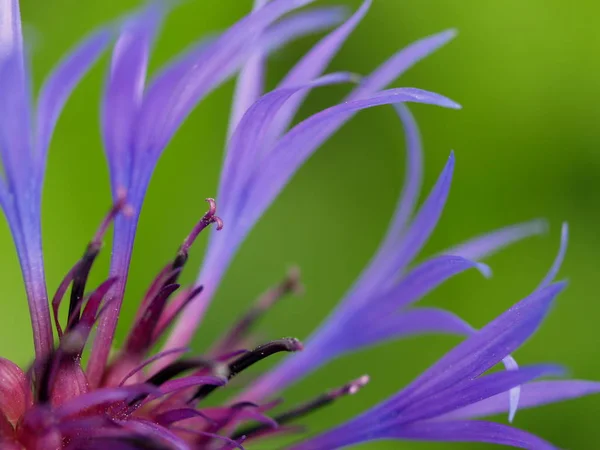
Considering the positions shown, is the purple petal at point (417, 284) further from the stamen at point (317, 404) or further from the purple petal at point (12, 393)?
the purple petal at point (12, 393)

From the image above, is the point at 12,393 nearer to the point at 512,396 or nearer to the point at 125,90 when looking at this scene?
the point at 125,90

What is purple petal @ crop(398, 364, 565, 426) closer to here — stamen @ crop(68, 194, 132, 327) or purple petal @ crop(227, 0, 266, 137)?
stamen @ crop(68, 194, 132, 327)

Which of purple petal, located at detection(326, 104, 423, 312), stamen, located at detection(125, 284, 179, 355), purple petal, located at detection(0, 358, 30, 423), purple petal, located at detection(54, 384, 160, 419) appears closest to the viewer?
purple petal, located at detection(54, 384, 160, 419)

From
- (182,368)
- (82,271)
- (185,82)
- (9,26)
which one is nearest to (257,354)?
(182,368)

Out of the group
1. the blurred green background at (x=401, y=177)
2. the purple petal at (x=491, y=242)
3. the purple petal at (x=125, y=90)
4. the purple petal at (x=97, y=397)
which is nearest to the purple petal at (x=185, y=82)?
the purple petal at (x=125, y=90)

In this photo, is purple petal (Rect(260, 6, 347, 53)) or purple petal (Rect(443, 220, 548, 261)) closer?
purple petal (Rect(260, 6, 347, 53))

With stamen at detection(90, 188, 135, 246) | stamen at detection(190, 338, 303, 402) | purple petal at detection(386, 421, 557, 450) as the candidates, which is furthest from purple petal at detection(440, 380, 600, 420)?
stamen at detection(90, 188, 135, 246)
